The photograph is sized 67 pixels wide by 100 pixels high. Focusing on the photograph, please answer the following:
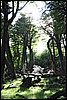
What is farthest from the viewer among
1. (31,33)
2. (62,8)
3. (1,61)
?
(31,33)

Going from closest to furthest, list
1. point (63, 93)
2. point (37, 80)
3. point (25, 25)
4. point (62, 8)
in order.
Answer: point (63, 93) → point (62, 8) → point (37, 80) → point (25, 25)

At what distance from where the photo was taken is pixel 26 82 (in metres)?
19.1

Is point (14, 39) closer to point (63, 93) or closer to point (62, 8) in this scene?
point (62, 8)

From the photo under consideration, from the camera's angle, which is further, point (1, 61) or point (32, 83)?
point (32, 83)

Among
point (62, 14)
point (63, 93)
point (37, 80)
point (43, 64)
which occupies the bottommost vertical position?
point (43, 64)

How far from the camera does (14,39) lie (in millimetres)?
46719

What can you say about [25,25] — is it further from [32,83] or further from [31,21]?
[32,83]

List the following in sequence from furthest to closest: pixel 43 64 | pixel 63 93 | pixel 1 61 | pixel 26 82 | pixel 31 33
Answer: pixel 43 64
pixel 31 33
pixel 26 82
pixel 1 61
pixel 63 93

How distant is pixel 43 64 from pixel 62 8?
50096 millimetres

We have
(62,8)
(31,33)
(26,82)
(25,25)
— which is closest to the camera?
(62,8)

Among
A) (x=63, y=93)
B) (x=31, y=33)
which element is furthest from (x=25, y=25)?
(x=63, y=93)

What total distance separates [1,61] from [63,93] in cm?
686

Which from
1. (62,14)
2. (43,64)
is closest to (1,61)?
(62,14)

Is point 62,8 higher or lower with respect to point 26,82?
higher
